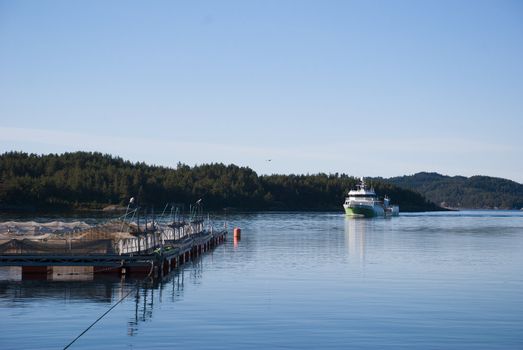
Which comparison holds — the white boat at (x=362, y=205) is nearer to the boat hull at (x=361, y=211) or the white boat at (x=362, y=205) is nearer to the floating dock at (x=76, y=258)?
the boat hull at (x=361, y=211)

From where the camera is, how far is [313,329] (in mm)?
30516

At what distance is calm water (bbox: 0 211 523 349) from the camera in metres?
28.4

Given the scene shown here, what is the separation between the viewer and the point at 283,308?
35.5 metres

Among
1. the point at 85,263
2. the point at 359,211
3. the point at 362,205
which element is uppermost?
the point at 362,205

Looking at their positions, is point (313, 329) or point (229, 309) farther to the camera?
point (229, 309)

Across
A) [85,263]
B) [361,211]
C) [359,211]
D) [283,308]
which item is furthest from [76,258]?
[361,211]

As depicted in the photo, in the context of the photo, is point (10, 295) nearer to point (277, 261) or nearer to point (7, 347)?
point (7, 347)

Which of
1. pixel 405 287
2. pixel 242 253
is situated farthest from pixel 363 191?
pixel 405 287

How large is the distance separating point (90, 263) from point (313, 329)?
1963cm

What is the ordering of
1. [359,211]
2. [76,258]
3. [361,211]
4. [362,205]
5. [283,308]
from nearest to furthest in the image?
[283,308]
[76,258]
[359,211]
[361,211]
[362,205]

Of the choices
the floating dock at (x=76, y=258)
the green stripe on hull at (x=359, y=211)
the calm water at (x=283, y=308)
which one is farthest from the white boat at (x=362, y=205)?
the floating dock at (x=76, y=258)

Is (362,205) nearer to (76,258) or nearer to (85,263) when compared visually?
(85,263)

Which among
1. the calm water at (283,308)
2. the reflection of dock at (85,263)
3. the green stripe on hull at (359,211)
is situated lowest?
the calm water at (283,308)

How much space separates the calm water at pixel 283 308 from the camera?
28.4 metres
